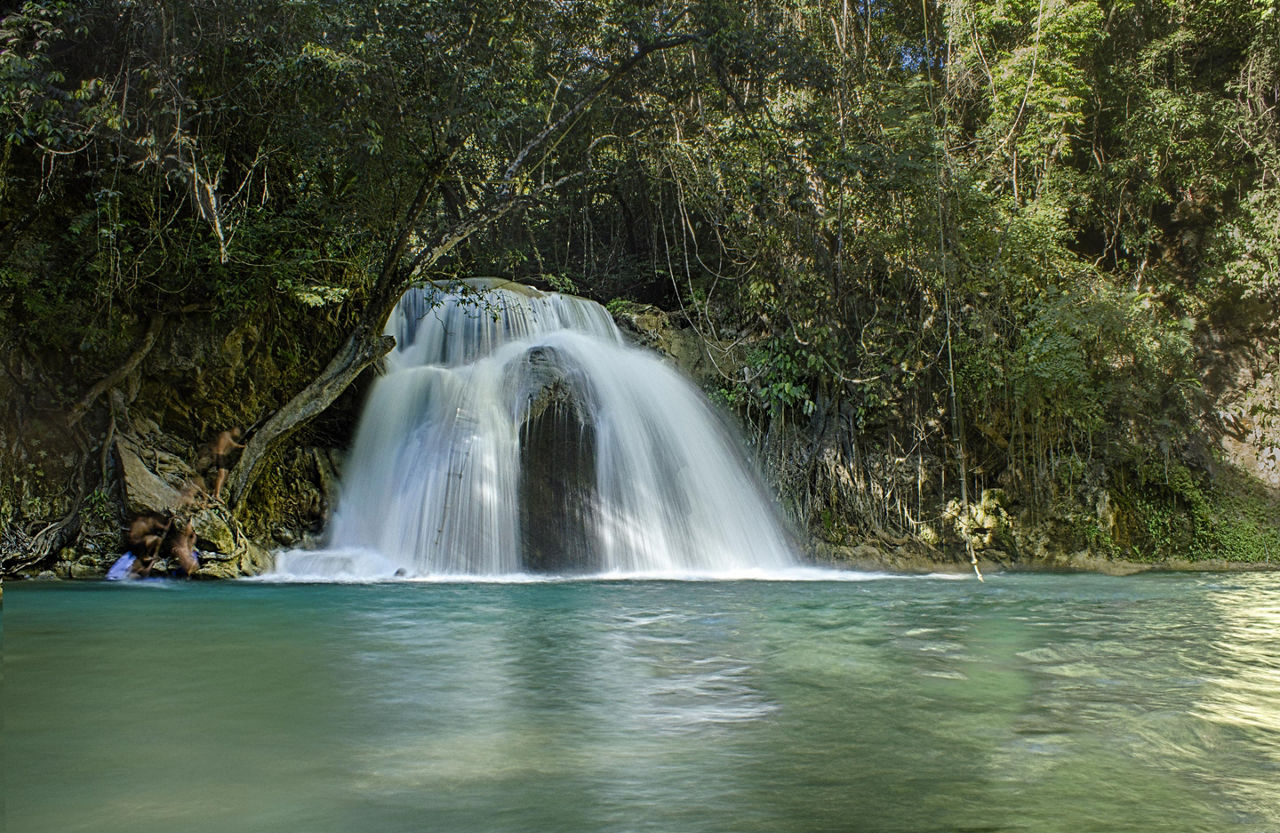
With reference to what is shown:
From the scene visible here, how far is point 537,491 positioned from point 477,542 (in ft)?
2.97

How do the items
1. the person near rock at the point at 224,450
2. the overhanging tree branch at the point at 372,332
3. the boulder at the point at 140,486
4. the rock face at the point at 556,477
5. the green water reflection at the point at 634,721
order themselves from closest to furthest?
1. the green water reflection at the point at 634,721
2. the boulder at the point at 140,486
3. the person near rock at the point at 224,450
4. the overhanging tree branch at the point at 372,332
5. the rock face at the point at 556,477

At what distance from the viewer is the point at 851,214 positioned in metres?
12.8

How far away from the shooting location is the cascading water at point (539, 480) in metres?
10.2

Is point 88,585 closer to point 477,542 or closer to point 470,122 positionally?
point 477,542

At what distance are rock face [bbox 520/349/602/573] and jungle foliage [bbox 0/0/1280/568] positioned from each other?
2153 mm

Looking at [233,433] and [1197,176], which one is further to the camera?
[1197,176]

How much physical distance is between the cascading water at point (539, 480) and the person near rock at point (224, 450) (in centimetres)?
110

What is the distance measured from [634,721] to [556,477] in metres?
7.05

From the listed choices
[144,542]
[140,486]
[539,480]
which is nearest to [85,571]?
[144,542]

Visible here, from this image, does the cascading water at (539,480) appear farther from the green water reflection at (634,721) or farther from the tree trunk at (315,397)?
the green water reflection at (634,721)

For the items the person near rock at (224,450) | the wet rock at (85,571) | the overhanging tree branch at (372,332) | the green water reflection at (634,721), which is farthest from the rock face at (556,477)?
the wet rock at (85,571)

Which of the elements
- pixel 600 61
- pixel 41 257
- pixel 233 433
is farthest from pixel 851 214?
pixel 41 257

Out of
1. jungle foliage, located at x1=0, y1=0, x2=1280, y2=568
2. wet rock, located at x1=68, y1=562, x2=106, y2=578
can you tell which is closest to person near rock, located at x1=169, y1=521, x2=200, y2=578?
wet rock, located at x1=68, y1=562, x2=106, y2=578

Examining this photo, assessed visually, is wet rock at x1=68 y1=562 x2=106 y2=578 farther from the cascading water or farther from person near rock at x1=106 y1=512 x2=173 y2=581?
the cascading water
